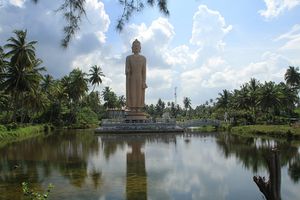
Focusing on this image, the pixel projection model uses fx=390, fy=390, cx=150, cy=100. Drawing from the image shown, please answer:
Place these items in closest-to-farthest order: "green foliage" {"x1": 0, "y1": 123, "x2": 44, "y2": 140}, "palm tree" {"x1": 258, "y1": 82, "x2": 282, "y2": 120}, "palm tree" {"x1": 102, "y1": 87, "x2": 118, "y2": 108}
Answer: "green foliage" {"x1": 0, "y1": 123, "x2": 44, "y2": 140}, "palm tree" {"x1": 258, "y1": 82, "x2": 282, "y2": 120}, "palm tree" {"x1": 102, "y1": 87, "x2": 118, "y2": 108}

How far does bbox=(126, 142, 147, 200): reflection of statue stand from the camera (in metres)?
11.2

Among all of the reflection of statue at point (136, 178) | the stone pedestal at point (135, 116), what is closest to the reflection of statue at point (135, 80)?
the stone pedestal at point (135, 116)

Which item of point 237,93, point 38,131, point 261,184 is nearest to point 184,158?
point 261,184

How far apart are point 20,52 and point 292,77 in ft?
150

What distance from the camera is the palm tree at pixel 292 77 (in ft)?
215

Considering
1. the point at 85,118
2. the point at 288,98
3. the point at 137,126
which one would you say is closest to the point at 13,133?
the point at 137,126

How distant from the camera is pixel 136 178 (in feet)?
45.1

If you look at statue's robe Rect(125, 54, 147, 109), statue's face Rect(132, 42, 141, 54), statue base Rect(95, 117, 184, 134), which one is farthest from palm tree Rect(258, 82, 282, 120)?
statue's face Rect(132, 42, 141, 54)

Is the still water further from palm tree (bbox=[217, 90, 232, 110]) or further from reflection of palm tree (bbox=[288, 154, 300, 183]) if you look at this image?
palm tree (bbox=[217, 90, 232, 110])

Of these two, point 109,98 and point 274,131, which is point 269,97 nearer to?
point 274,131

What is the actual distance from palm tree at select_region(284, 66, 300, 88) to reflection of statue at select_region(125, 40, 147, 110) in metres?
32.5

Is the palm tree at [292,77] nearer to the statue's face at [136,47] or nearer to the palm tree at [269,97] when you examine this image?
the palm tree at [269,97]

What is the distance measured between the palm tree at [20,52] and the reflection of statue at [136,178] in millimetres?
21570

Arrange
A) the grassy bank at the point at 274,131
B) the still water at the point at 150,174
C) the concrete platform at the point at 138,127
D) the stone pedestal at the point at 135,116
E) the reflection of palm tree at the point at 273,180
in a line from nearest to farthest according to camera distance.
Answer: the reflection of palm tree at the point at 273,180, the still water at the point at 150,174, the grassy bank at the point at 274,131, the concrete platform at the point at 138,127, the stone pedestal at the point at 135,116
